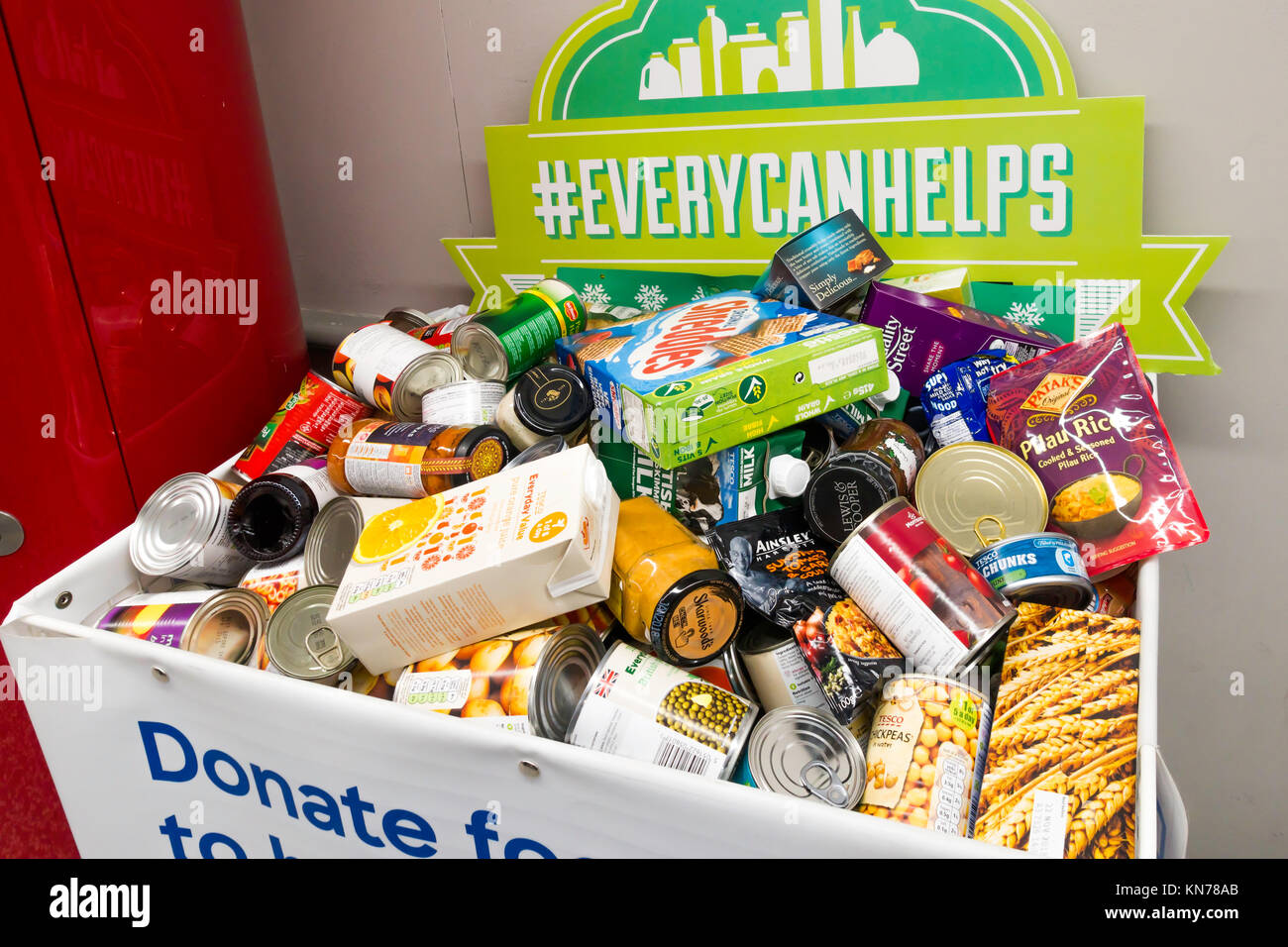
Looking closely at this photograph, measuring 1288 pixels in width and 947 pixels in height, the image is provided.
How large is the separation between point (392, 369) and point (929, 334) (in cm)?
107

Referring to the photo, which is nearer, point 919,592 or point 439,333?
point 919,592

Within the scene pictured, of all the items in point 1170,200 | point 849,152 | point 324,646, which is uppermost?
point 849,152

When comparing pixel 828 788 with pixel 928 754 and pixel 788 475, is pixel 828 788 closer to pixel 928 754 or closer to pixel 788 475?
pixel 928 754

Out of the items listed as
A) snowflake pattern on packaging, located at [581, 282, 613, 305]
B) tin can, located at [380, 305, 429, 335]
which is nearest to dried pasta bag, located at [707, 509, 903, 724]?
snowflake pattern on packaging, located at [581, 282, 613, 305]

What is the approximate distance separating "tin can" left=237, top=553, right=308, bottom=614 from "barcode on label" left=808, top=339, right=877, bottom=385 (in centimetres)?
95

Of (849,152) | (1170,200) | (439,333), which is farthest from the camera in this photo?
(439,333)

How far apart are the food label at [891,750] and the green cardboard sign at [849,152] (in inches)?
42.8

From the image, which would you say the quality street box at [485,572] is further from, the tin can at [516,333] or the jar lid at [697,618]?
the tin can at [516,333]

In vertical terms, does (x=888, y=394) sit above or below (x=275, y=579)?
above

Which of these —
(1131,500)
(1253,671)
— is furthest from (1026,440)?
(1253,671)

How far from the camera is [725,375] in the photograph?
4.81ft

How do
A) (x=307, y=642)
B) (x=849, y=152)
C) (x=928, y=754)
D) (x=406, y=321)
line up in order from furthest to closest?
(x=406, y=321) → (x=849, y=152) → (x=307, y=642) → (x=928, y=754)

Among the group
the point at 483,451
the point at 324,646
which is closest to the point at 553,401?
the point at 483,451
